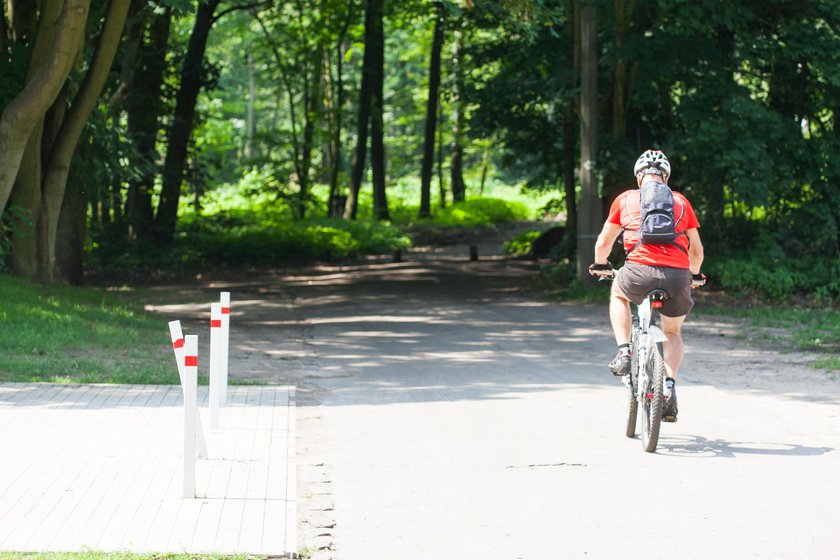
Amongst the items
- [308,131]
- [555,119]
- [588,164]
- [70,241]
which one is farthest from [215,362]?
[308,131]

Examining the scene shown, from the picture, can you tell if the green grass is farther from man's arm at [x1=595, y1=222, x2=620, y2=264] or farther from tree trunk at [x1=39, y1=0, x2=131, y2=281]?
man's arm at [x1=595, y1=222, x2=620, y2=264]

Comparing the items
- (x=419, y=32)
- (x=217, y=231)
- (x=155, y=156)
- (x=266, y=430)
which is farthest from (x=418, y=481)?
(x=419, y=32)

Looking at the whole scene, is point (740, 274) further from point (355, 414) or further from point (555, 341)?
point (355, 414)

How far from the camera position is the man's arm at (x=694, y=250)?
864 centimetres

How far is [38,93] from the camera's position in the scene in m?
16.2

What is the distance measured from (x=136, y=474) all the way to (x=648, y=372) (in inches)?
137

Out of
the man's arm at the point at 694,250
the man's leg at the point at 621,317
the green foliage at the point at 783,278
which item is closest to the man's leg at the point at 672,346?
the man's leg at the point at 621,317

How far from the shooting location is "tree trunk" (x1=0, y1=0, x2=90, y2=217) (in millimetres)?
16141

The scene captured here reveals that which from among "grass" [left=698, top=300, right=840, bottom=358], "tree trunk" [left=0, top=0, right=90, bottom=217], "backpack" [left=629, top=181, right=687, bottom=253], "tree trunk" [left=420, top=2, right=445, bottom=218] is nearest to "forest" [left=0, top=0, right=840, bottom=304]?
"tree trunk" [left=0, top=0, right=90, bottom=217]

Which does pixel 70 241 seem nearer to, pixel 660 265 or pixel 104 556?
pixel 660 265

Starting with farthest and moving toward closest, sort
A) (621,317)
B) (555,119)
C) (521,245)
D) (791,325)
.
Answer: (521,245)
(555,119)
(791,325)
(621,317)

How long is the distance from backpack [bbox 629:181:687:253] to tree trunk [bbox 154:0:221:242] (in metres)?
24.4

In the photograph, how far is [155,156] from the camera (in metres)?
22.8

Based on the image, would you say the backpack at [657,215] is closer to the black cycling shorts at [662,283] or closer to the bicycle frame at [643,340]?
the black cycling shorts at [662,283]
